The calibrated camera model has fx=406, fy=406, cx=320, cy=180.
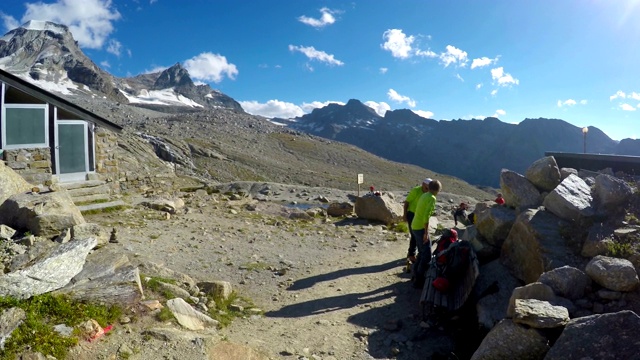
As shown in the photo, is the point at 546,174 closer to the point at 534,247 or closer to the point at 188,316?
the point at 534,247

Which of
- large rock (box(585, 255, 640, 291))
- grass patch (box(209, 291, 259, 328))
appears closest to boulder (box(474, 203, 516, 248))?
large rock (box(585, 255, 640, 291))

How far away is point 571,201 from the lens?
305 inches

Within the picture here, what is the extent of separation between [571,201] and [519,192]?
1.34 m

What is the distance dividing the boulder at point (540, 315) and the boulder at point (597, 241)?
6.56ft

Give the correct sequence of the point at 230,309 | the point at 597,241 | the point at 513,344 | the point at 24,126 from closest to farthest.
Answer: the point at 513,344 → the point at 597,241 → the point at 230,309 → the point at 24,126

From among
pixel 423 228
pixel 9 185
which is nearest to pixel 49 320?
pixel 423 228

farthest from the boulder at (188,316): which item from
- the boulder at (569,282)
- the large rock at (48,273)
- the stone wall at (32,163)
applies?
the stone wall at (32,163)

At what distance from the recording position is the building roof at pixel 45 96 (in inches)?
554

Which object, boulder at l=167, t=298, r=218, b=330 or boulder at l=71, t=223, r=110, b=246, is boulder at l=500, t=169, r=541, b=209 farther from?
boulder at l=71, t=223, r=110, b=246

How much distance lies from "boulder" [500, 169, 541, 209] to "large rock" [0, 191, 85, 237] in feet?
32.6

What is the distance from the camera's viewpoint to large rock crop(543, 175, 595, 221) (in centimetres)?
767

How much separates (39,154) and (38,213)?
719 centimetres

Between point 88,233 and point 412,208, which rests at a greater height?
point 412,208

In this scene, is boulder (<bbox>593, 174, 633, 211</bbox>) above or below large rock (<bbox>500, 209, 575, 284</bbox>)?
above
